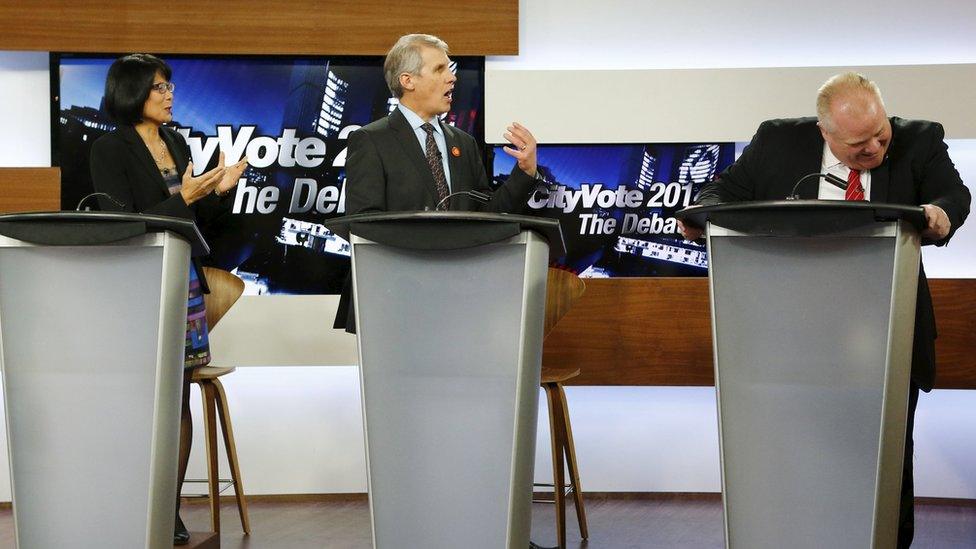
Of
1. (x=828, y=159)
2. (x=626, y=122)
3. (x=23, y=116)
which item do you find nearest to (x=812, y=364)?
(x=828, y=159)

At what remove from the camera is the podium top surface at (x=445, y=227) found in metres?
2.22

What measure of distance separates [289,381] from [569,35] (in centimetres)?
204

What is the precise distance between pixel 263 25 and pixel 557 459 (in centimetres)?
234

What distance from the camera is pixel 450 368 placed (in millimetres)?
2295

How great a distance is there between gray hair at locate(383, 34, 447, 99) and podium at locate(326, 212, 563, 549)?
1.11 m

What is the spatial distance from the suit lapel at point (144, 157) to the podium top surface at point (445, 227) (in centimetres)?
131

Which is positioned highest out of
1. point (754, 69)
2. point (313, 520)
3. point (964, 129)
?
point (754, 69)

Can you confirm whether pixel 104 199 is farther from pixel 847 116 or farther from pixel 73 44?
pixel 847 116

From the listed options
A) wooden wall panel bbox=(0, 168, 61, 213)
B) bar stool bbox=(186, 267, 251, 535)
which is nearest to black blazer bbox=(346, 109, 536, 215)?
bar stool bbox=(186, 267, 251, 535)

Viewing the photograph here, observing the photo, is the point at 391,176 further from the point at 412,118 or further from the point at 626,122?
the point at 626,122

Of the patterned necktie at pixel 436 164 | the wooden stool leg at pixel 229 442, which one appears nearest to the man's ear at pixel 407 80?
the patterned necktie at pixel 436 164

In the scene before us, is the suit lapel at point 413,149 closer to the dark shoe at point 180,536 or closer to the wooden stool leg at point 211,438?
the wooden stool leg at point 211,438

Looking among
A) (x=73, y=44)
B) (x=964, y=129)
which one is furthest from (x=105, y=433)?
(x=964, y=129)

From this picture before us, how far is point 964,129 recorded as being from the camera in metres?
4.31
